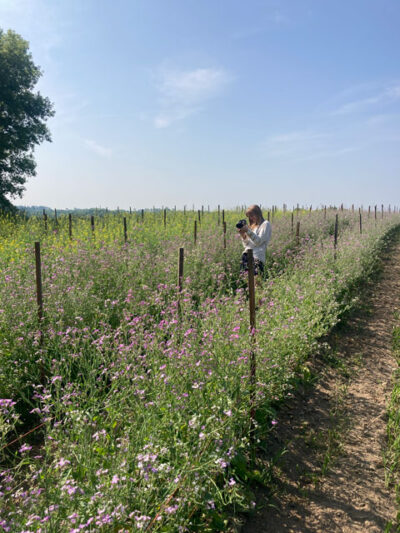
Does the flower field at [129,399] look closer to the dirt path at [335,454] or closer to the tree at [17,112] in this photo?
the dirt path at [335,454]

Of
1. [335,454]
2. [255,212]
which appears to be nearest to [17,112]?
[255,212]

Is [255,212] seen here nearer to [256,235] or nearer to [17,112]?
[256,235]

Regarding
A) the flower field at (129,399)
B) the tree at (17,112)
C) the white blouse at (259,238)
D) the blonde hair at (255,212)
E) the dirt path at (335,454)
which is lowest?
the dirt path at (335,454)

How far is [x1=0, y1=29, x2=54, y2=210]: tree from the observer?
20203mm

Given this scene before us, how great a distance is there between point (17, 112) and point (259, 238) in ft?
66.7

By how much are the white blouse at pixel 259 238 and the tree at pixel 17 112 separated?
1851 cm

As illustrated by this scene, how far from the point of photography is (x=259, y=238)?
580 cm

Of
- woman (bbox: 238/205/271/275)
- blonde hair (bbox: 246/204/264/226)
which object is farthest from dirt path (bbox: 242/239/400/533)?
blonde hair (bbox: 246/204/264/226)

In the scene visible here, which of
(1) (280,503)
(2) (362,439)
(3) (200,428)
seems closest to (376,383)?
(2) (362,439)

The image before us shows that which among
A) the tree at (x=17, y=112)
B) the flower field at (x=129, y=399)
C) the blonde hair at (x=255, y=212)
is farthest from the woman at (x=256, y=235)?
the tree at (x=17, y=112)

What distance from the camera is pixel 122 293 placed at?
5.30 m

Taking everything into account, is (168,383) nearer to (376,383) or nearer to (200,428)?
(200,428)

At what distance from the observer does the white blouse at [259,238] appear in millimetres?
5789

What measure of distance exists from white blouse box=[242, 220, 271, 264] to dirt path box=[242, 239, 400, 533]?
186 cm
